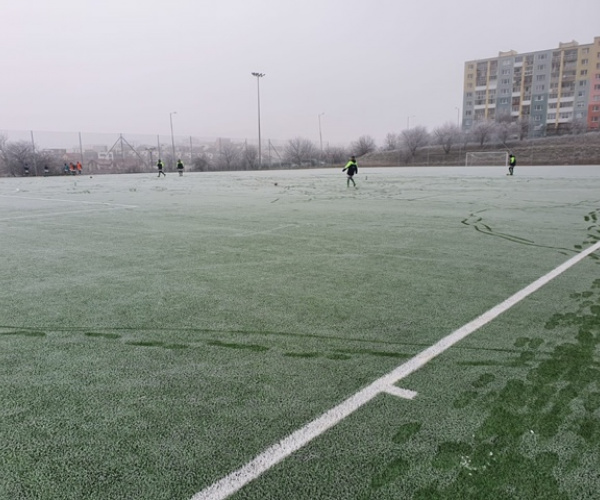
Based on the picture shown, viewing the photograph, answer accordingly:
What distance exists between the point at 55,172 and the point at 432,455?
48363 mm

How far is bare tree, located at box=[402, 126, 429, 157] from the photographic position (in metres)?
72.6

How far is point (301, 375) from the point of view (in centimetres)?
272

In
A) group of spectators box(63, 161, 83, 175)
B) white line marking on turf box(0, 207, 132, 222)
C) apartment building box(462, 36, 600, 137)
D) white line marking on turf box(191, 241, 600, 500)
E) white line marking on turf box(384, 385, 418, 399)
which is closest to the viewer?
white line marking on turf box(191, 241, 600, 500)

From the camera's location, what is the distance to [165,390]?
8.39ft

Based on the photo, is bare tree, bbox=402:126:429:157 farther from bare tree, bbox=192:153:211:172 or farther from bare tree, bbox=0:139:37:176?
bare tree, bbox=0:139:37:176

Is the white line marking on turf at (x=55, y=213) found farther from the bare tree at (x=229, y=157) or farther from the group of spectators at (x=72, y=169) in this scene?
the bare tree at (x=229, y=157)

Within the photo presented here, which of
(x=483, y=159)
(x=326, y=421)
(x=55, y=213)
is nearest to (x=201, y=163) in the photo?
(x=483, y=159)

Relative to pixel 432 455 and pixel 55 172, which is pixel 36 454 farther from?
pixel 55 172

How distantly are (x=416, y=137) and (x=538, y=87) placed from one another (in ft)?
131

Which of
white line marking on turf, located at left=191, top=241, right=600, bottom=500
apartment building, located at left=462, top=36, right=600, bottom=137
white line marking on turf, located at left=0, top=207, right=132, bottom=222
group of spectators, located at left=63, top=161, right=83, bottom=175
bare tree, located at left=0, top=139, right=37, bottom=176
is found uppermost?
apartment building, located at left=462, top=36, right=600, bottom=137

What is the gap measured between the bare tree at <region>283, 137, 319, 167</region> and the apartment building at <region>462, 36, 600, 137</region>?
44532 mm

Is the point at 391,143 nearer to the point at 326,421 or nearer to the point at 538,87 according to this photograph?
the point at 538,87

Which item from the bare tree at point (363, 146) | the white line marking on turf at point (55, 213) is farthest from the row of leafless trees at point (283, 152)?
the white line marking on turf at point (55, 213)

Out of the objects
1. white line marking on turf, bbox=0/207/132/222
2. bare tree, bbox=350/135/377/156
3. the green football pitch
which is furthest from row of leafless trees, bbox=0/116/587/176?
the green football pitch
